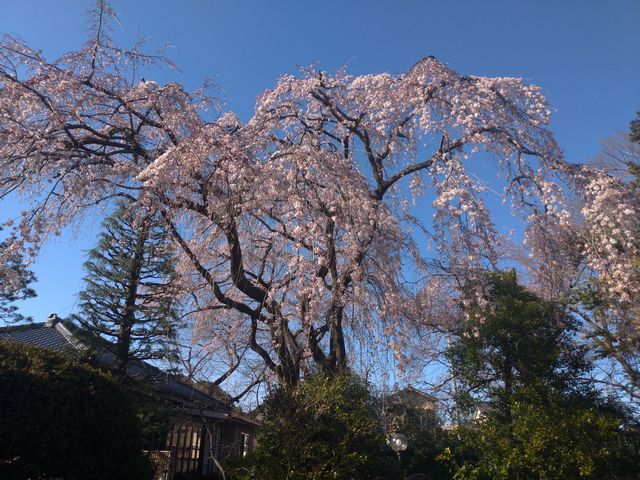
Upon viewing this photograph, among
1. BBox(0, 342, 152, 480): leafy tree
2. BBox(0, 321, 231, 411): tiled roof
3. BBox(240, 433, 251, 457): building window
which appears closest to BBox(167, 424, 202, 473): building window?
BBox(0, 321, 231, 411): tiled roof

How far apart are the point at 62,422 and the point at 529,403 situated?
5.83m

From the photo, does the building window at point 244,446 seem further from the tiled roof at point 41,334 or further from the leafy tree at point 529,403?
the tiled roof at point 41,334

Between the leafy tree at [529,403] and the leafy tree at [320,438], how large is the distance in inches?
55.3

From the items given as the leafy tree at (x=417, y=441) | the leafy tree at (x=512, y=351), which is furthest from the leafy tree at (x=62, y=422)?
the leafy tree at (x=512, y=351)

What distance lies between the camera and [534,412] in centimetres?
699

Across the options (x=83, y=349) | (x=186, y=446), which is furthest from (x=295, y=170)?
(x=186, y=446)

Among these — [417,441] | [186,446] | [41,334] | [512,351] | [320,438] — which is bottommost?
[320,438]

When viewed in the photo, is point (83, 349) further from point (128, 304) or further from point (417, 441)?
point (417, 441)

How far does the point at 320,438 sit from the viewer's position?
6.18 meters

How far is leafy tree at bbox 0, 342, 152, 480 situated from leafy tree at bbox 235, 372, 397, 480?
1476 mm

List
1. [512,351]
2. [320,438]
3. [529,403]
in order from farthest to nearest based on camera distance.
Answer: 1. [512,351]
2. [529,403]
3. [320,438]

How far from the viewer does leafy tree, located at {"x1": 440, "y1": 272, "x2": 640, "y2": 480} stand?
6.59 metres

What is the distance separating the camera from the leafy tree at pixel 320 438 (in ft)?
19.7

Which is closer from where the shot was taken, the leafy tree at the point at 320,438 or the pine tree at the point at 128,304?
the leafy tree at the point at 320,438
